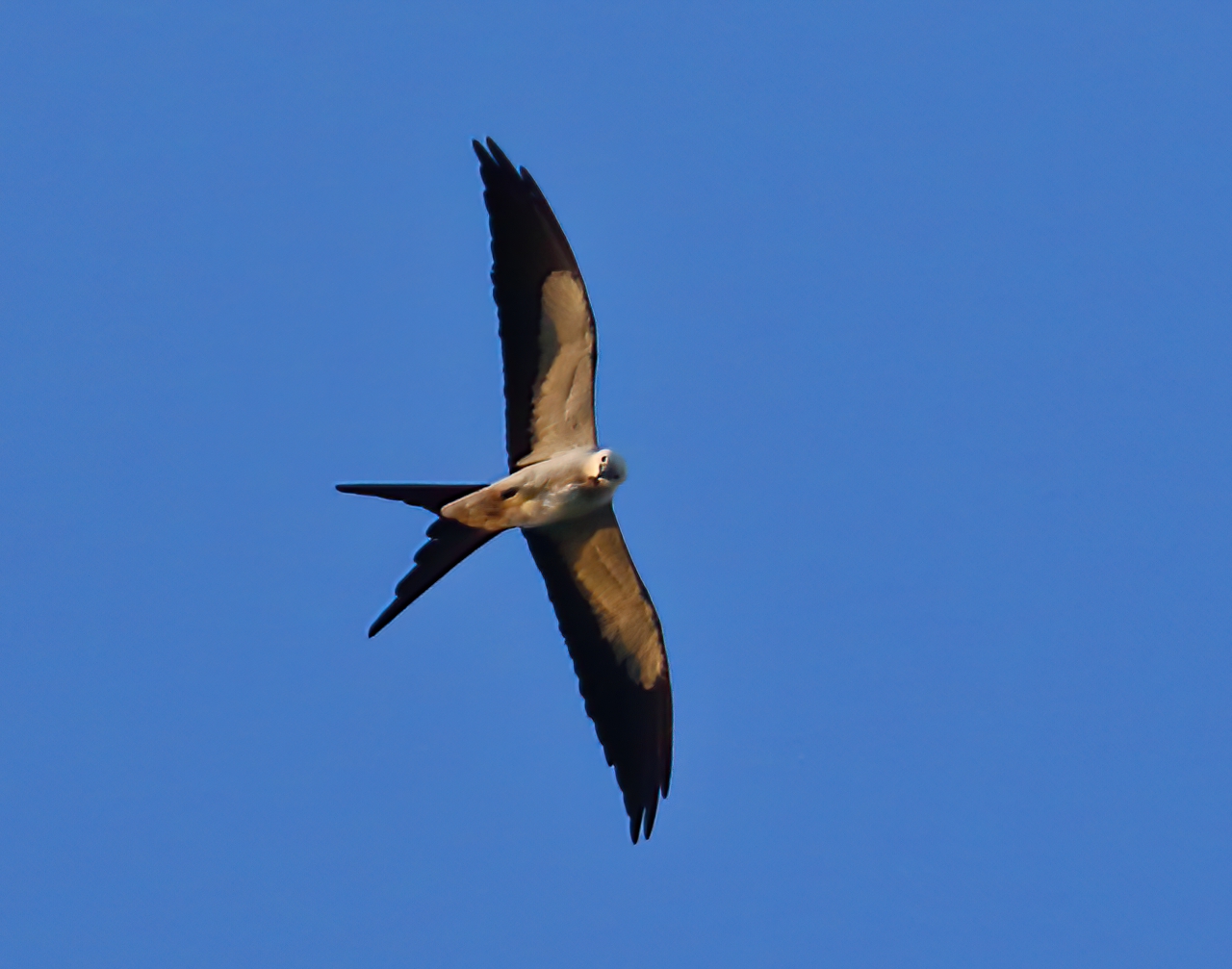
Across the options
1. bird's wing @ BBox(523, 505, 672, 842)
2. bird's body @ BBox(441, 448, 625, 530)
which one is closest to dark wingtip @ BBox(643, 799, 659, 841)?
bird's wing @ BBox(523, 505, 672, 842)

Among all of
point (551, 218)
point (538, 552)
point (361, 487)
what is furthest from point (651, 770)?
point (551, 218)

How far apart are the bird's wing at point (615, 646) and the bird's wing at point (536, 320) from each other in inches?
34.0

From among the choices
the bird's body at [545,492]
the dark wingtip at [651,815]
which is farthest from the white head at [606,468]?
the dark wingtip at [651,815]

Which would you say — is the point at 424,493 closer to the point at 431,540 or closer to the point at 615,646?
the point at 431,540

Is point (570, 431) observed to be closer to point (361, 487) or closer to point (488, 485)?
point (488, 485)

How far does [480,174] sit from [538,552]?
329cm

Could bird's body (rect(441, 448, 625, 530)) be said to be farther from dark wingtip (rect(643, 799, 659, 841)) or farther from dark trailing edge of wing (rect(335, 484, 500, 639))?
dark wingtip (rect(643, 799, 659, 841))

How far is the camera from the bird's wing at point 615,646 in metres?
14.7

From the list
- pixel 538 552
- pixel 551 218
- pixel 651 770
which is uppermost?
pixel 551 218

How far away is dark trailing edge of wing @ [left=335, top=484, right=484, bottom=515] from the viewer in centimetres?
1378

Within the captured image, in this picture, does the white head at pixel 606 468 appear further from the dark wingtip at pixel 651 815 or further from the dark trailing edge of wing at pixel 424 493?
the dark wingtip at pixel 651 815

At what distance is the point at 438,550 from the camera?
14.0m

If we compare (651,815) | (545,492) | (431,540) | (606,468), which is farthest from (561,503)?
(651,815)

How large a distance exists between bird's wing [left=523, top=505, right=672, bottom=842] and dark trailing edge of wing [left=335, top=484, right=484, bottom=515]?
92cm
